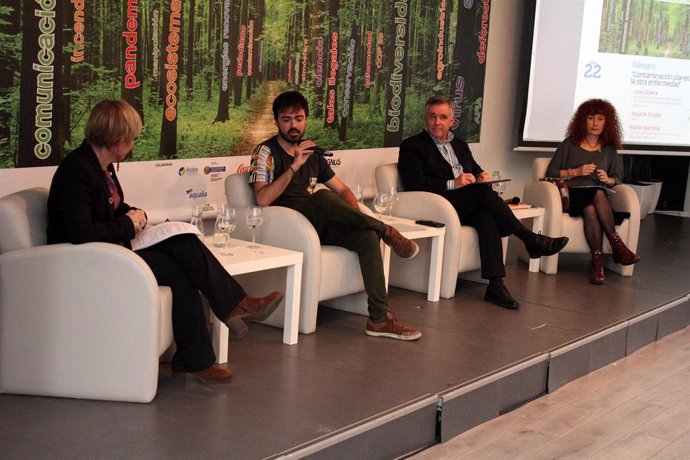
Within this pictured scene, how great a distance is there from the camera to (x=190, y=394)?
3711 mm


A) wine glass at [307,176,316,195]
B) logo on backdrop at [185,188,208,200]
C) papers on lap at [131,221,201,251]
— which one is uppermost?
wine glass at [307,176,316,195]

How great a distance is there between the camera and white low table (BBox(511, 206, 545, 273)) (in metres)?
6.31

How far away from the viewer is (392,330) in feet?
15.5

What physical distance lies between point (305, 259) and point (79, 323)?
133 cm

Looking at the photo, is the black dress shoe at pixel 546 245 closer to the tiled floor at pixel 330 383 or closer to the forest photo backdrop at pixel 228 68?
the tiled floor at pixel 330 383

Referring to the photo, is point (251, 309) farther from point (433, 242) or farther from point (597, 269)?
point (597, 269)

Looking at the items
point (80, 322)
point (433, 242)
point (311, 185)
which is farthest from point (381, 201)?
point (80, 322)

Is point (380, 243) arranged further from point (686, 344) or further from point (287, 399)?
point (686, 344)

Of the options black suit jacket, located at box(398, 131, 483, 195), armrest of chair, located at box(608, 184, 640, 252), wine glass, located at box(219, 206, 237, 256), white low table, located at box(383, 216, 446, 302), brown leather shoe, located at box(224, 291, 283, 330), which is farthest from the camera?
armrest of chair, located at box(608, 184, 640, 252)

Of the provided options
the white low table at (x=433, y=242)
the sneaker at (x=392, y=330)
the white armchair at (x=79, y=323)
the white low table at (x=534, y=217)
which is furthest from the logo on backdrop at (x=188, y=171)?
the white low table at (x=534, y=217)

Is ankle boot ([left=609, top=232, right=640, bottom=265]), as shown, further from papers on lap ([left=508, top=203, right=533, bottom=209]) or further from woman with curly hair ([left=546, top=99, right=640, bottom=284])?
papers on lap ([left=508, top=203, right=533, bottom=209])

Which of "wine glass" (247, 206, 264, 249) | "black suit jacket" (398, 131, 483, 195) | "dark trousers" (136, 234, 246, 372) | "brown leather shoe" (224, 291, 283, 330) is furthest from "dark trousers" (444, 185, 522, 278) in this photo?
"dark trousers" (136, 234, 246, 372)

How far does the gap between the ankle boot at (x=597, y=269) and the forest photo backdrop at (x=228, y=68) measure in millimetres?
1572

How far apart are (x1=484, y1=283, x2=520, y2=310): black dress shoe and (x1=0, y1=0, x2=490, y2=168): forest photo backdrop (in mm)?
1454
